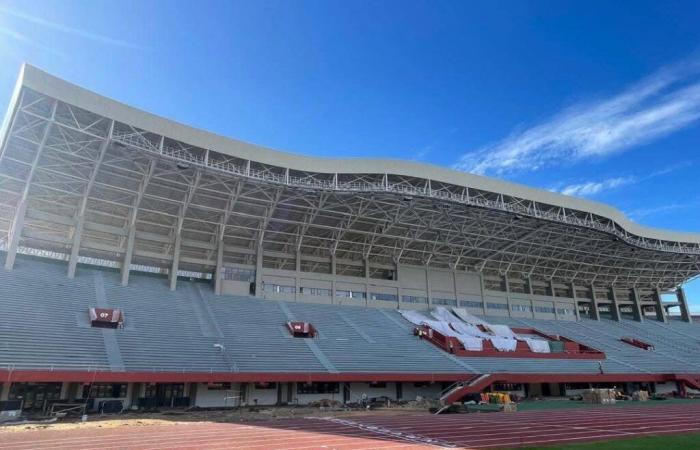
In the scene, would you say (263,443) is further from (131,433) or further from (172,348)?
(172,348)

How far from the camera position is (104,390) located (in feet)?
84.3

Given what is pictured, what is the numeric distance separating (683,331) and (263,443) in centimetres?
7222

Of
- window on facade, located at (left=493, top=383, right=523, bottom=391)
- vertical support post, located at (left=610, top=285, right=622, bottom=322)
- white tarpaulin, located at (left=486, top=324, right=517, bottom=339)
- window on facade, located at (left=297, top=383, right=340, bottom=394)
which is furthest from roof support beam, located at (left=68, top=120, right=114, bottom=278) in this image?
vertical support post, located at (left=610, top=285, right=622, bottom=322)

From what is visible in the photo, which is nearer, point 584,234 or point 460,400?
point 460,400

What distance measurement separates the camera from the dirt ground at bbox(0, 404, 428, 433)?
18.0 metres

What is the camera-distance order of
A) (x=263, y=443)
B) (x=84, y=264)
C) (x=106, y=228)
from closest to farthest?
(x=263, y=443)
(x=106, y=228)
(x=84, y=264)

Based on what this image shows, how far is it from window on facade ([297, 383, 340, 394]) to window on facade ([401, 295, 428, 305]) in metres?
18.0

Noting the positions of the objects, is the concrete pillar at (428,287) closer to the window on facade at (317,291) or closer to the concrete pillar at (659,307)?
the window on facade at (317,291)

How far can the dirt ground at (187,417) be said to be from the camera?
18.0 m

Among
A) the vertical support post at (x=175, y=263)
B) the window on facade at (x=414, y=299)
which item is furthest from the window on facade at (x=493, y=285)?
the vertical support post at (x=175, y=263)

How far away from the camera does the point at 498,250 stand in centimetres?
5028

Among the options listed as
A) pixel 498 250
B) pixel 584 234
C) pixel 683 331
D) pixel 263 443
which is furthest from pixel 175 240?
pixel 683 331

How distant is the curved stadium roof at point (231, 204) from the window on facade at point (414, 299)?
3958 mm

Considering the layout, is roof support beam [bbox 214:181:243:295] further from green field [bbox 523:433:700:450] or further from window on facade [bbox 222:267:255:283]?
green field [bbox 523:433:700:450]
